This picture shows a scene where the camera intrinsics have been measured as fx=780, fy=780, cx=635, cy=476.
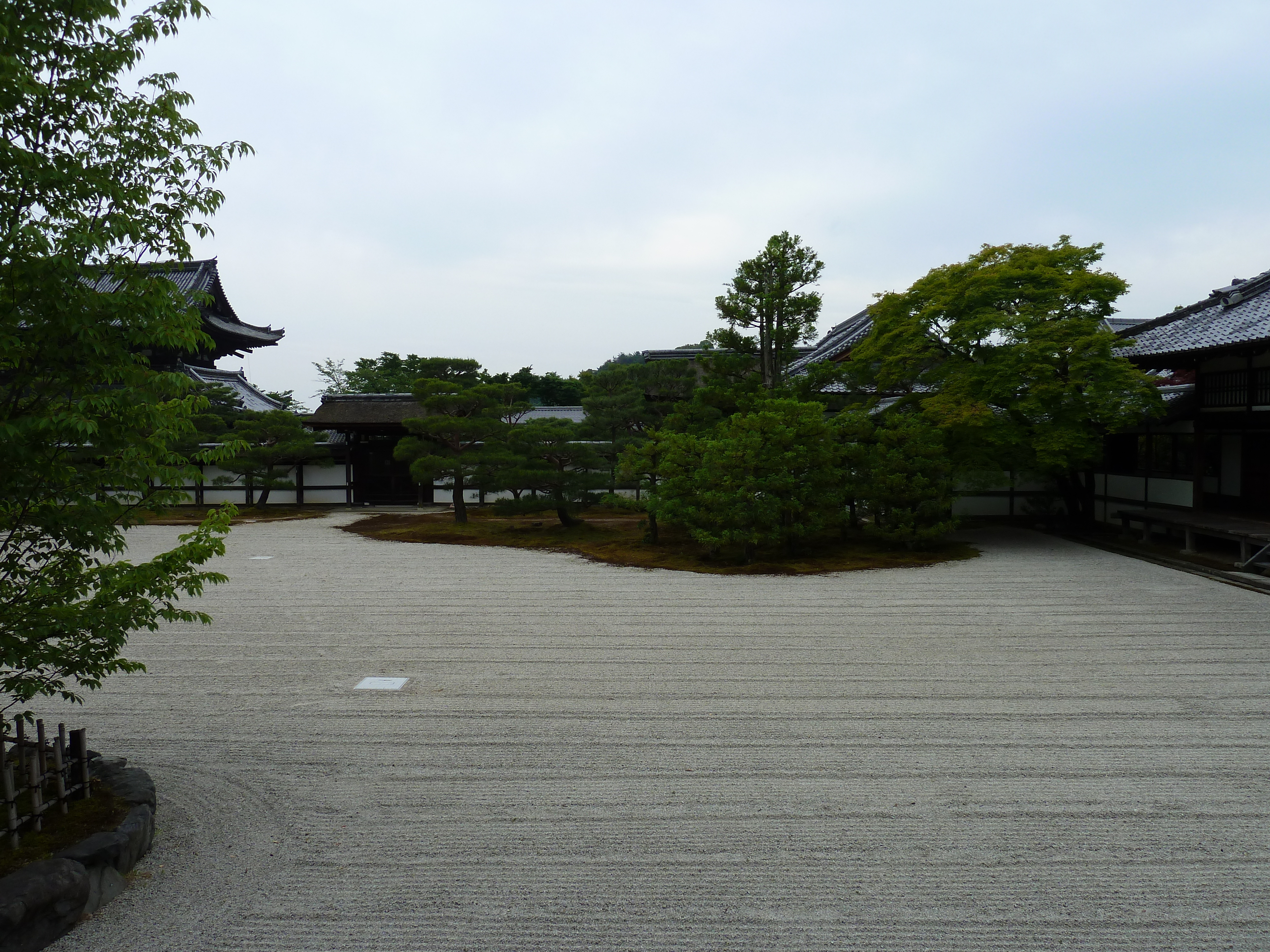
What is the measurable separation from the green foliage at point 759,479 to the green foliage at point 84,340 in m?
9.26

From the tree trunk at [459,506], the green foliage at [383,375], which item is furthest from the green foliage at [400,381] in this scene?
the tree trunk at [459,506]

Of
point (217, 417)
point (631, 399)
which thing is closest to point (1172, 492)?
point (631, 399)

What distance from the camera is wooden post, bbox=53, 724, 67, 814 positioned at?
12.6 ft

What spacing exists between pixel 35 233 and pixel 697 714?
4790 mm

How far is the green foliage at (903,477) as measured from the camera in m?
13.2

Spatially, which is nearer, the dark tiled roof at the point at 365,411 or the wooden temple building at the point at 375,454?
the dark tiled roof at the point at 365,411

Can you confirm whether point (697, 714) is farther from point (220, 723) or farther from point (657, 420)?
point (657, 420)

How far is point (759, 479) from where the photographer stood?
12367 mm

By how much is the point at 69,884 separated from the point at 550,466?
530 inches

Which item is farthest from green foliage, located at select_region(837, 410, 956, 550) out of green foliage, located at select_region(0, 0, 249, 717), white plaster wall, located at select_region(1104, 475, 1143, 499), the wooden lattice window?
green foliage, located at select_region(0, 0, 249, 717)

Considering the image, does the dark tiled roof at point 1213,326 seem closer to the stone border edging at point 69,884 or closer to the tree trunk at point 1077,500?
the tree trunk at point 1077,500

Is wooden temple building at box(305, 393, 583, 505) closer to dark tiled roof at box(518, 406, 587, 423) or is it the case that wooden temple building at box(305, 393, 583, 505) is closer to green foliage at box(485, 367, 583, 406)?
dark tiled roof at box(518, 406, 587, 423)

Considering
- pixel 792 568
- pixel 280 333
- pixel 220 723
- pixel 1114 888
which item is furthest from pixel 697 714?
pixel 280 333

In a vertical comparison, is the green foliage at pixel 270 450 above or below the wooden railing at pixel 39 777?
above
